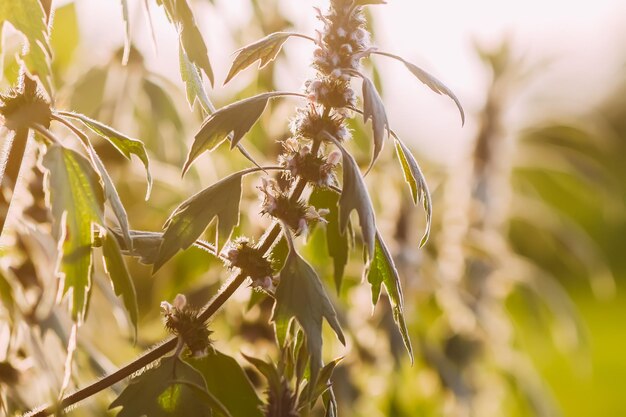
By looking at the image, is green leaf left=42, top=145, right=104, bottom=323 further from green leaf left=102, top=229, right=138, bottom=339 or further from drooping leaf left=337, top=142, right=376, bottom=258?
drooping leaf left=337, top=142, right=376, bottom=258

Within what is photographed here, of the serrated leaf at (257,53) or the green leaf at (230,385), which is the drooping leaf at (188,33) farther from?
the green leaf at (230,385)

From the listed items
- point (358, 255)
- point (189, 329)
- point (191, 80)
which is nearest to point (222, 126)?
point (191, 80)

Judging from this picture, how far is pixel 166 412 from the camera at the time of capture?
73 centimetres

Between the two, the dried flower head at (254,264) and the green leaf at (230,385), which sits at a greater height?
the dried flower head at (254,264)

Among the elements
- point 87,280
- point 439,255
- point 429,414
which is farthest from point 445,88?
point 429,414

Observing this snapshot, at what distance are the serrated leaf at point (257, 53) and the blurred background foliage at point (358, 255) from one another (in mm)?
283

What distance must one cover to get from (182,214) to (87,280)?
0.31ft

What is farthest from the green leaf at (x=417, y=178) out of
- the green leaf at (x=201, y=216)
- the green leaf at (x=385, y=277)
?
the green leaf at (x=201, y=216)

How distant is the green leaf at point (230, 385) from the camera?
0.79 metres

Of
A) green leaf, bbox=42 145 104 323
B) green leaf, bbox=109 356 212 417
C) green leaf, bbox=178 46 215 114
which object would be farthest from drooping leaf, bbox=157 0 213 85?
green leaf, bbox=109 356 212 417

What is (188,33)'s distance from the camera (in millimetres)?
727

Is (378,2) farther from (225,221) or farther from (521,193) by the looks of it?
(521,193)

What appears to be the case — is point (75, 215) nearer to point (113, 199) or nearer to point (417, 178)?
point (113, 199)

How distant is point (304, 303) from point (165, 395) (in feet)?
0.48
